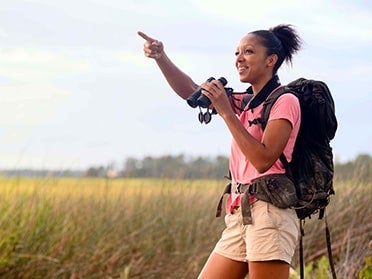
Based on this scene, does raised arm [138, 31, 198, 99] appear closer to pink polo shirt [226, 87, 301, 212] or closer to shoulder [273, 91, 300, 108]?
pink polo shirt [226, 87, 301, 212]

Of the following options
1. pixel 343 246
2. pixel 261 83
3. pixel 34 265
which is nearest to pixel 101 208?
pixel 34 265

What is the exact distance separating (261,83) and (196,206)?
6.11 meters

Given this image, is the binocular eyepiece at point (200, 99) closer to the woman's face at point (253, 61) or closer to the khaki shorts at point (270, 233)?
the woman's face at point (253, 61)

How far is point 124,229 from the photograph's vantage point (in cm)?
930

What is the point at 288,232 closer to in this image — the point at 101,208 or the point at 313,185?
the point at 313,185

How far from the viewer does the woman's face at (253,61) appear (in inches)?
172

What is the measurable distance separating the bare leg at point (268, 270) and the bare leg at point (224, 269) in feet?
0.61

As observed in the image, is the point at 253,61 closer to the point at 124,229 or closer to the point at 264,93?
the point at 264,93

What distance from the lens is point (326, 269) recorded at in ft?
23.1

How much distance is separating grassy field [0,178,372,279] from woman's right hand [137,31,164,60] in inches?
115

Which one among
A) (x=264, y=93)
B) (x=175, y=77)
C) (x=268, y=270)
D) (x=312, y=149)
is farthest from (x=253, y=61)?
(x=268, y=270)

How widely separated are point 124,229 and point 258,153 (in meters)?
5.47

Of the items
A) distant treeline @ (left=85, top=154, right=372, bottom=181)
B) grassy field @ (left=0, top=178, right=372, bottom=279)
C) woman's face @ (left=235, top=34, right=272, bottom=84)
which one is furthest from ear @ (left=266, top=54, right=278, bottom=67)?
distant treeline @ (left=85, top=154, right=372, bottom=181)

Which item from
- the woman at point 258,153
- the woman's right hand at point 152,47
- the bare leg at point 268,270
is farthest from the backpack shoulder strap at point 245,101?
the bare leg at point 268,270
